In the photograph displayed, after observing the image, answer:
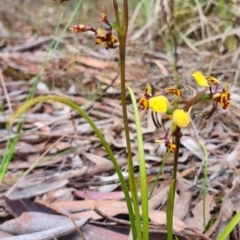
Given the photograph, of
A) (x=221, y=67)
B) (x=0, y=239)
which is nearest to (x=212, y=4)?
(x=221, y=67)

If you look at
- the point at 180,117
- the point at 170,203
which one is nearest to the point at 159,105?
the point at 180,117

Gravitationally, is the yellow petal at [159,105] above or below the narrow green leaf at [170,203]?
above

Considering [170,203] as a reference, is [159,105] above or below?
above

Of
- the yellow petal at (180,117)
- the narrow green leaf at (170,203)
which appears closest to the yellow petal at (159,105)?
the yellow petal at (180,117)

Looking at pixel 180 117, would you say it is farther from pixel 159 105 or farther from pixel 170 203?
pixel 170 203

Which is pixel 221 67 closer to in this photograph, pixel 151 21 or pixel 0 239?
pixel 151 21


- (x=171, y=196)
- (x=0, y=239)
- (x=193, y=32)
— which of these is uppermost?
(x=193, y=32)

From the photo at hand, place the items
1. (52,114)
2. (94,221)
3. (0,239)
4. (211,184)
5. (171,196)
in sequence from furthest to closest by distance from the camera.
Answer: (52,114) → (211,184) → (94,221) → (0,239) → (171,196)

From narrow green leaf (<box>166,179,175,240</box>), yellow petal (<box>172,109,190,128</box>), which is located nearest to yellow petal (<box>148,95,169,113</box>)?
yellow petal (<box>172,109,190,128</box>)

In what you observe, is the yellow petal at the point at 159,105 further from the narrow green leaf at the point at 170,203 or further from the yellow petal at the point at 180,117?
the narrow green leaf at the point at 170,203

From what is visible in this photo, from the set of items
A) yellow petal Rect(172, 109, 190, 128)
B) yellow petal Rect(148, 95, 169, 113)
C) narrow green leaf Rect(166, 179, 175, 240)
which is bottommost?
narrow green leaf Rect(166, 179, 175, 240)

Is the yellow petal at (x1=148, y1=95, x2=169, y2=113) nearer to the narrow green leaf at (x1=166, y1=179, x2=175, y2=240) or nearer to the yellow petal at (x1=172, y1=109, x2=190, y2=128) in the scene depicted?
the yellow petal at (x1=172, y1=109, x2=190, y2=128)
